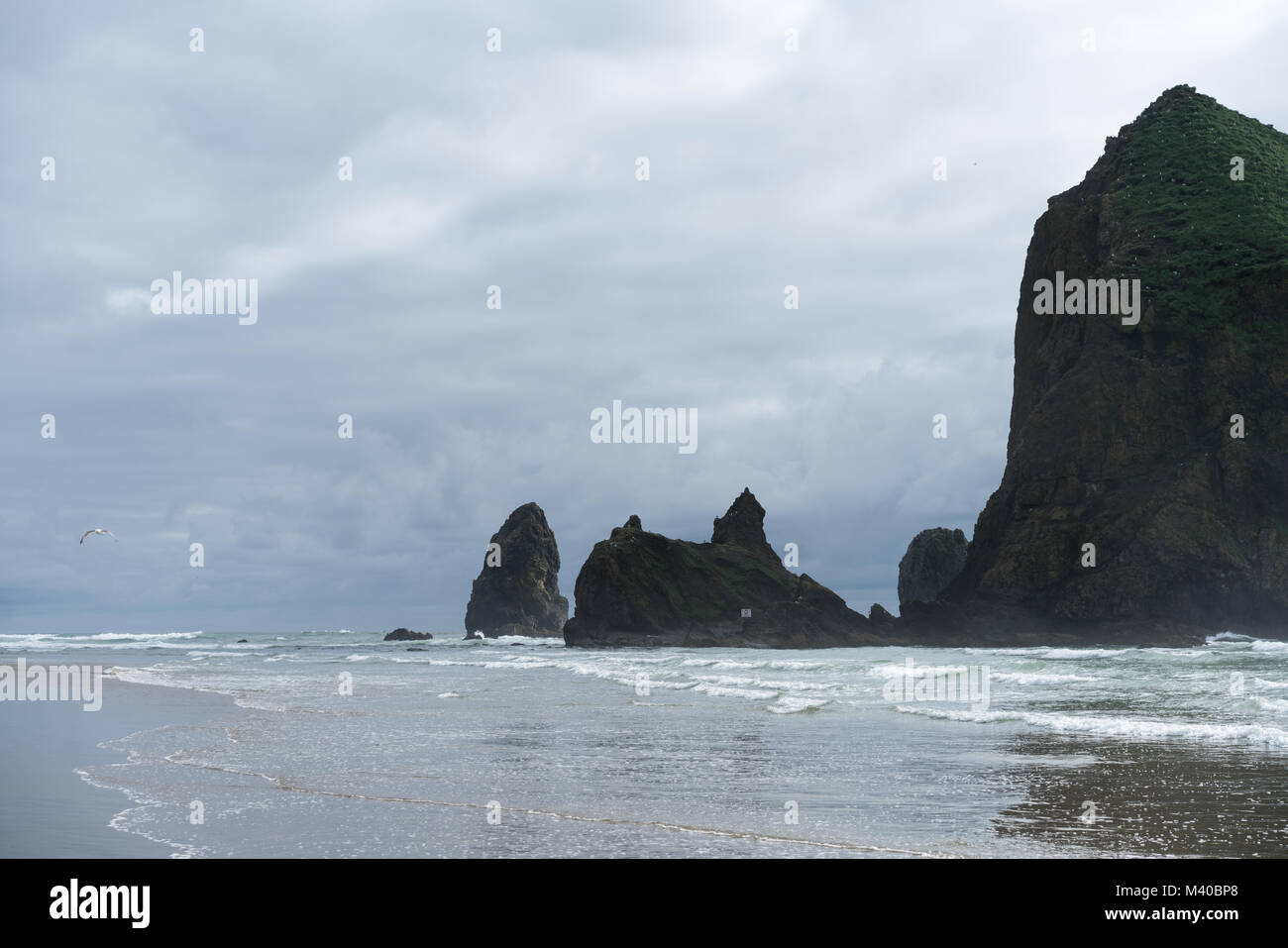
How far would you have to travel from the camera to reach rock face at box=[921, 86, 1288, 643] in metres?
71.6

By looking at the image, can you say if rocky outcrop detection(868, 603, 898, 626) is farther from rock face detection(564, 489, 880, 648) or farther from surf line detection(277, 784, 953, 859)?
surf line detection(277, 784, 953, 859)

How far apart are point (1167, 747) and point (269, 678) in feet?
126

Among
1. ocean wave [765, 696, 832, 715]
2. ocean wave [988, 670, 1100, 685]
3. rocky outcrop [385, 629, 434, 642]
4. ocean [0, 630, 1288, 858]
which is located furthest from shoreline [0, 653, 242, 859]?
rocky outcrop [385, 629, 434, 642]

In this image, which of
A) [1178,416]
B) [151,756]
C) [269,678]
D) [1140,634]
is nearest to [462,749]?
[151,756]

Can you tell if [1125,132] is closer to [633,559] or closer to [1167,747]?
[633,559]

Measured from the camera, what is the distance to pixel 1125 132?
97750 mm

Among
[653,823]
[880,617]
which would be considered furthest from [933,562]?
[653,823]

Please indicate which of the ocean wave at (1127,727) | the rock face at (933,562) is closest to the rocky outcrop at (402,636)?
the rock face at (933,562)

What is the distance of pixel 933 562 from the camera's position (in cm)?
13675

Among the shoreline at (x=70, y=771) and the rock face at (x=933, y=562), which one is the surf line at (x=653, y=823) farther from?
the rock face at (x=933, y=562)

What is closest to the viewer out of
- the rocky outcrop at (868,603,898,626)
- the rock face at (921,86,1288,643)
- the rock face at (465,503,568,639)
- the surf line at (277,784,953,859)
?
the surf line at (277,784,953,859)

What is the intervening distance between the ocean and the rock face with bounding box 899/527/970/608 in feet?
355

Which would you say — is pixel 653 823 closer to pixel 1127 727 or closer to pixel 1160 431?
pixel 1127 727

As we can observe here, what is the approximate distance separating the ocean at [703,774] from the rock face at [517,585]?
392 feet
